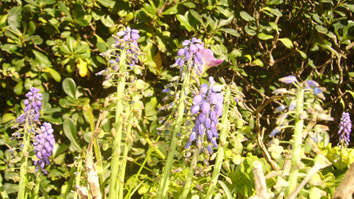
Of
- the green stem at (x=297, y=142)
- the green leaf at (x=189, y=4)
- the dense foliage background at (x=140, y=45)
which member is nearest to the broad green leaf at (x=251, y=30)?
the dense foliage background at (x=140, y=45)

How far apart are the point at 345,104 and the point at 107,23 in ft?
7.82

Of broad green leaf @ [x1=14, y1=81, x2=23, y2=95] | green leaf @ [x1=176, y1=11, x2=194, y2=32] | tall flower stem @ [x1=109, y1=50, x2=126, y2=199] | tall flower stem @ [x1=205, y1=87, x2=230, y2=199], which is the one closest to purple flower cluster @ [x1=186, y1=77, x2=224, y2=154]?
tall flower stem @ [x1=205, y1=87, x2=230, y2=199]

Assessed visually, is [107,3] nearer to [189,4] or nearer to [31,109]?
[189,4]

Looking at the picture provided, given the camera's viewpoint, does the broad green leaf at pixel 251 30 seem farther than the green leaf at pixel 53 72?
Yes

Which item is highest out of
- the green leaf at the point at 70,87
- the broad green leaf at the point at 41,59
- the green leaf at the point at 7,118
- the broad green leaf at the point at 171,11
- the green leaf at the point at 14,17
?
the green leaf at the point at 14,17

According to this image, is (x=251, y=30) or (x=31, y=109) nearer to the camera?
(x=31, y=109)

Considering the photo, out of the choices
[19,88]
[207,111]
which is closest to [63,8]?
[19,88]

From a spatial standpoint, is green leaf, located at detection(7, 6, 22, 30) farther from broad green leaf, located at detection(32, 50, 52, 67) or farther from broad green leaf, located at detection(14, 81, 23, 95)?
broad green leaf, located at detection(14, 81, 23, 95)

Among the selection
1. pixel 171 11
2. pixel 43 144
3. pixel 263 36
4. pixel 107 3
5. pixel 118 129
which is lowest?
pixel 43 144

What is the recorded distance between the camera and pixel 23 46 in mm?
2625

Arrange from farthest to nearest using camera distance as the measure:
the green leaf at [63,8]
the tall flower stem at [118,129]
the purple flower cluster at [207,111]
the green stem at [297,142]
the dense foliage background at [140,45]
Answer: the dense foliage background at [140,45]
the green leaf at [63,8]
the tall flower stem at [118,129]
the purple flower cluster at [207,111]
the green stem at [297,142]

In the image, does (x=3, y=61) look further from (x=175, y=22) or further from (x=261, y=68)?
(x=261, y=68)

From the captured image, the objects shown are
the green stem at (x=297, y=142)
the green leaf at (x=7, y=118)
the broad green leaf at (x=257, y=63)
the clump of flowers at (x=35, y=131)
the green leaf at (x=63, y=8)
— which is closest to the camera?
the green stem at (x=297, y=142)

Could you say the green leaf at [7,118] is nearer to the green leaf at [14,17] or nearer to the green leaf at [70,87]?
the green leaf at [70,87]
